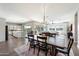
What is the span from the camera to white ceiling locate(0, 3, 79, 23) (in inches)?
76.8

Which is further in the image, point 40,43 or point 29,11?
point 40,43

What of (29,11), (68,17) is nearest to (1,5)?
(29,11)

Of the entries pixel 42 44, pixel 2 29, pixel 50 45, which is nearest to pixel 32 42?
pixel 42 44

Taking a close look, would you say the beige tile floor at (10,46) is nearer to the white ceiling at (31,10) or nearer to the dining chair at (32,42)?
the dining chair at (32,42)

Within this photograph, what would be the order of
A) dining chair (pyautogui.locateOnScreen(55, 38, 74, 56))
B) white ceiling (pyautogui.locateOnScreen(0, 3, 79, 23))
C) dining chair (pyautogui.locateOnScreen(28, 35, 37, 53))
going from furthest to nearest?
1. dining chair (pyautogui.locateOnScreen(28, 35, 37, 53))
2. dining chair (pyautogui.locateOnScreen(55, 38, 74, 56))
3. white ceiling (pyautogui.locateOnScreen(0, 3, 79, 23))

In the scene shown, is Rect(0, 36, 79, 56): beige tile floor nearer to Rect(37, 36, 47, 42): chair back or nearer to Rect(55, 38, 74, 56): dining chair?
Rect(55, 38, 74, 56): dining chair

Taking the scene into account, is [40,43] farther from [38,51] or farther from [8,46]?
[8,46]

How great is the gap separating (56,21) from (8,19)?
1076 millimetres

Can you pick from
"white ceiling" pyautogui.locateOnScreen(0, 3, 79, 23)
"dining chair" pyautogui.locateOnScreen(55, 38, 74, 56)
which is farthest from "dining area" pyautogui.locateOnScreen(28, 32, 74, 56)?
"white ceiling" pyautogui.locateOnScreen(0, 3, 79, 23)

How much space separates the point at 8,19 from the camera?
205 cm

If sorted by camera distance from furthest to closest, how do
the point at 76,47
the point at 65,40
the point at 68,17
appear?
the point at 76,47 < the point at 65,40 < the point at 68,17

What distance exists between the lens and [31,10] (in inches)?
79.7

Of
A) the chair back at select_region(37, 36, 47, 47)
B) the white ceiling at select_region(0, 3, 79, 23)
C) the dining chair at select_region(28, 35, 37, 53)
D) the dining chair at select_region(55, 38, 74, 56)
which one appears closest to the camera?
the white ceiling at select_region(0, 3, 79, 23)

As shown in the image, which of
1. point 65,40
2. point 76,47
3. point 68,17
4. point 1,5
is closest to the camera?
point 1,5
